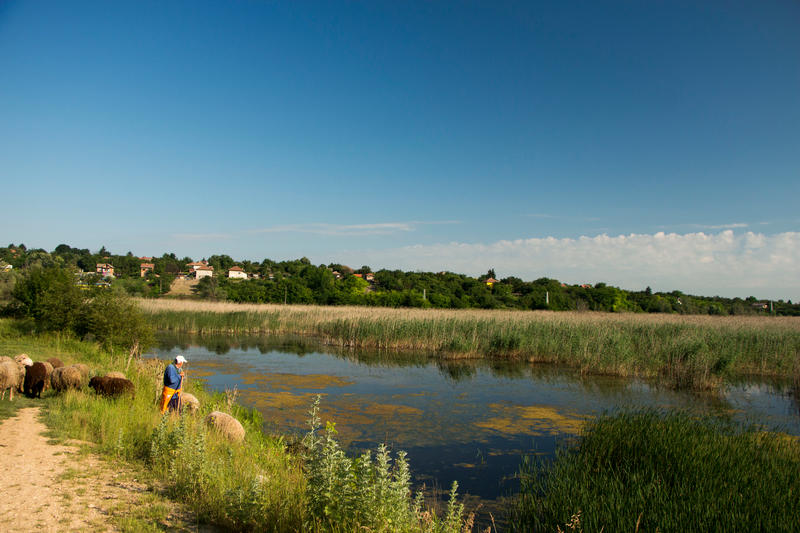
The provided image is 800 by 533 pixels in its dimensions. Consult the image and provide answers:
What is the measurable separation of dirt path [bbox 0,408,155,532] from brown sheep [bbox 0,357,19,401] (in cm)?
254

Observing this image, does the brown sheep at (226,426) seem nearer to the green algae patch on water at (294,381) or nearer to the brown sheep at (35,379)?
the brown sheep at (35,379)

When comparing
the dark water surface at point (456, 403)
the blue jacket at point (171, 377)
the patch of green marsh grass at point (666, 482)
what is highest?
the blue jacket at point (171, 377)

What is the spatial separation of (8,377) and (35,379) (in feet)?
1.63

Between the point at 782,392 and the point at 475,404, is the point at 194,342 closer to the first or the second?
the point at 475,404

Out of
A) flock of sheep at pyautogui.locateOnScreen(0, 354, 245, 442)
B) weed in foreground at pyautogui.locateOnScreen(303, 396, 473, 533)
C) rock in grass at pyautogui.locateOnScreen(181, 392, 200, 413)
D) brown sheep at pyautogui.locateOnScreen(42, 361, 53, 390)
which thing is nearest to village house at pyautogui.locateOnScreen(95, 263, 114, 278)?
brown sheep at pyautogui.locateOnScreen(42, 361, 53, 390)

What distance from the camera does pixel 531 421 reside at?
33.5 feet

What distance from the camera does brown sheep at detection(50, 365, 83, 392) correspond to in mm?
9312

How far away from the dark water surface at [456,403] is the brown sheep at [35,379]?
4088 millimetres

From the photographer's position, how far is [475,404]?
11.8 m

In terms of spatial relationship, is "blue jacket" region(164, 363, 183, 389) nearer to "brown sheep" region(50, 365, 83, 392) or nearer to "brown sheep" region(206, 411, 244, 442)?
"brown sheep" region(206, 411, 244, 442)

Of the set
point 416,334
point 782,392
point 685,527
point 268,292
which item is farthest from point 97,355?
point 268,292

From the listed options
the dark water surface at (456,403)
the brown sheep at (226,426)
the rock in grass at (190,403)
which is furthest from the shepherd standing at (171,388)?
the dark water surface at (456,403)

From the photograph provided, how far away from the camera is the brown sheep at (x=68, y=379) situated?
30.6 ft

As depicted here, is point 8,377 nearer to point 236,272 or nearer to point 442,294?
point 442,294
